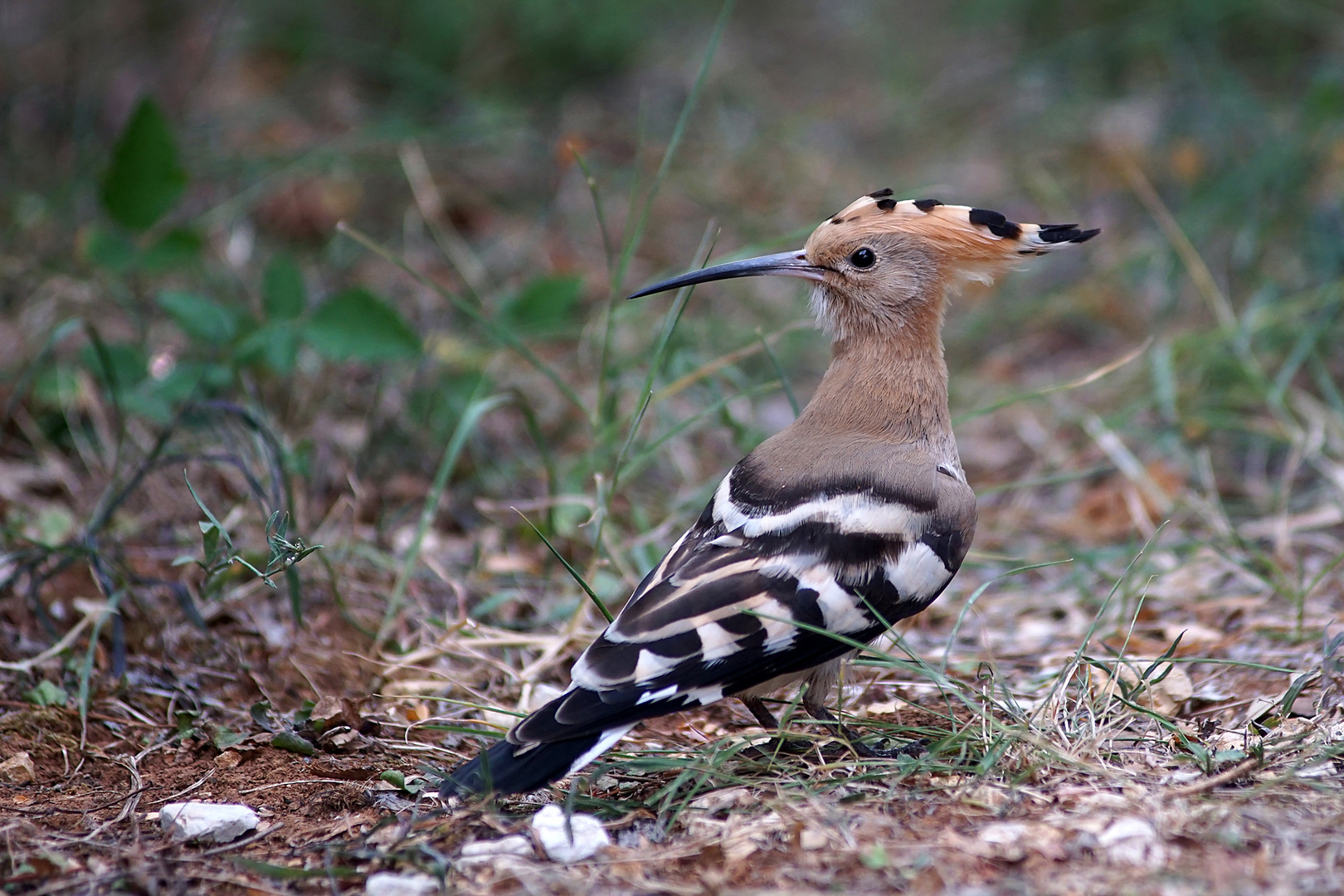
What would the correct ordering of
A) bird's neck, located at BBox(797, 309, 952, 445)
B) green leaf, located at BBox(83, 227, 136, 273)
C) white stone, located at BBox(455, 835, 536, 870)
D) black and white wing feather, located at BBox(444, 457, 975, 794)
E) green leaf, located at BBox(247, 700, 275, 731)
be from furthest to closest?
1. green leaf, located at BBox(83, 227, 136, 273)
2. bird's neck, located at BBox(797, 309, 952, 445)
3. green leaf, located at BBox(247, 700, 275, 731)
4. black and white wing feather, located at BBox(444, 457, 975, 794)
5. white stone, located at BBox(455, 835, 536, 870)

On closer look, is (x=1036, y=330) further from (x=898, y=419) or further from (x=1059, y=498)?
(x=898, y=419)

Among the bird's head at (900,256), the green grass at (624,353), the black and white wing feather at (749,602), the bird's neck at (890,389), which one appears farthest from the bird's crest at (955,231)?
the black and white wing feather at (749,602)

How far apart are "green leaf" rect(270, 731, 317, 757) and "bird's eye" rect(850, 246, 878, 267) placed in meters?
1.36

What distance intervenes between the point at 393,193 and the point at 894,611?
327 centimetres

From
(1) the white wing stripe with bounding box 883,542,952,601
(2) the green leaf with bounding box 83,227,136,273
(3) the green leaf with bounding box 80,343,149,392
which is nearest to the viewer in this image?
(1) the white wing stripe with bounding box 883,542,952,601

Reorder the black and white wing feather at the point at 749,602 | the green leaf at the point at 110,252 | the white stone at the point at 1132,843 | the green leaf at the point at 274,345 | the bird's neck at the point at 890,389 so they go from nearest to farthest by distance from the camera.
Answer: the white stone at the point at 1132,843
the black and white wing feather at the point at 749,602
the bird's neck at the point at 890,389
the green leaf at the point at 274,345
the green leaf at the point at 110,252

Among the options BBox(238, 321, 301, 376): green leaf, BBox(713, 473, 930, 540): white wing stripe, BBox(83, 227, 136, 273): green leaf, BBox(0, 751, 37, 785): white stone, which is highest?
BBox(83, 227, 136, 273): green leaf

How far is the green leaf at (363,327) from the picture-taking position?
298cm

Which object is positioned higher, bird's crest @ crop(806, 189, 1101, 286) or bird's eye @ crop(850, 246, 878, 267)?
bird's crest @ crop(806, 189, 1101, 286)

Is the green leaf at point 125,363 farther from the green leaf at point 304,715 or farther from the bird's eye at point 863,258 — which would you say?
the bird's eye at point 863,258

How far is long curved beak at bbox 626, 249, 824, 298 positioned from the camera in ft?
8.11

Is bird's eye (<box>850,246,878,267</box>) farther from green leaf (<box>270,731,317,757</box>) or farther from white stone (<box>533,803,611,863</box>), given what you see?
green leaf (<box>270,731,317,757</box>)

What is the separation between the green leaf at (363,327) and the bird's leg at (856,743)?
1.39 m

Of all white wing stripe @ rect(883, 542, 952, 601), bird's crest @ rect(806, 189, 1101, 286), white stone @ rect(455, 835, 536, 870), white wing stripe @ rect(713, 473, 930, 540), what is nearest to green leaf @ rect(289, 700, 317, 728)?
white stone @ rect(455, 835, 536, 870)
